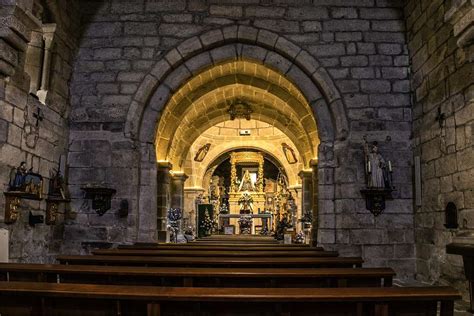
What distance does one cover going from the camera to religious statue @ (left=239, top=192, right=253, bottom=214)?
66.0ft

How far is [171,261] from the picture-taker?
162 inches

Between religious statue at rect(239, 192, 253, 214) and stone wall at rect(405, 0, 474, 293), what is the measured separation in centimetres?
1384

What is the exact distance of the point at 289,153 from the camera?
53.0ft

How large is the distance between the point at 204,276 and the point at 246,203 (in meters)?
17.0

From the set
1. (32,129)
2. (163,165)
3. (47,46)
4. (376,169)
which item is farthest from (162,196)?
(376,169)

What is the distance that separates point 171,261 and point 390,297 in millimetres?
2215

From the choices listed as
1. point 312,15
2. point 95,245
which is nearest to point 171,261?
point 95,245

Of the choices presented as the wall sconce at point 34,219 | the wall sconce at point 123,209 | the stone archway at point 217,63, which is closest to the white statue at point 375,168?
the stone archway at point 217,63

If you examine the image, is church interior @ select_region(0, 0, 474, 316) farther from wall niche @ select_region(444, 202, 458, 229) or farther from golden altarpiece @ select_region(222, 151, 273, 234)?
golden altarpiece @ select_region(222, 151, 273, 234)

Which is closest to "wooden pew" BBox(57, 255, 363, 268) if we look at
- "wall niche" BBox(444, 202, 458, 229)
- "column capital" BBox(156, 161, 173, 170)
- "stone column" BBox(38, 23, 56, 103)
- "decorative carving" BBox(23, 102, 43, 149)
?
"wall niche" BBox(444, 202, 458, 229)

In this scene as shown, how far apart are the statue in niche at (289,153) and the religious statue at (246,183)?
4439 millimetres

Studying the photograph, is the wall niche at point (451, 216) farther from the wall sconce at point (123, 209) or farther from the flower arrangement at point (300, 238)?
the flower arrangement at point (300, 238)

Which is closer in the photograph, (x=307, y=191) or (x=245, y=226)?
(x=307, y=191)

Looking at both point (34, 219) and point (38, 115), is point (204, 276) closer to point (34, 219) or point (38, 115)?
point (34, 219)
